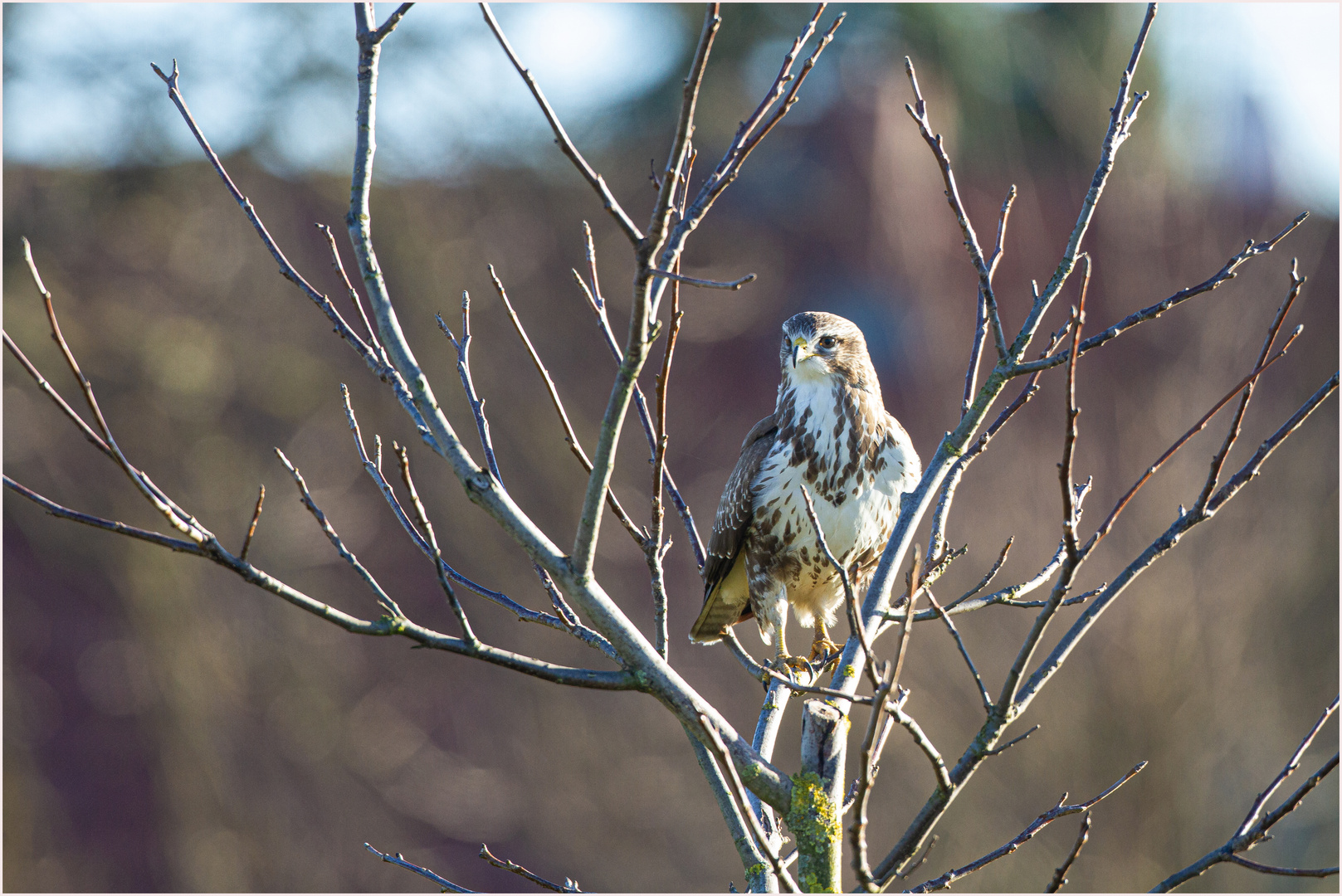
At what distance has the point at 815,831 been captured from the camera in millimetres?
1985

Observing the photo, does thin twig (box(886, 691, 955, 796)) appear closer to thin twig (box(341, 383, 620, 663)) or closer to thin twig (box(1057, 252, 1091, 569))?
thin twig (box(1057, 252, 1091, 569))

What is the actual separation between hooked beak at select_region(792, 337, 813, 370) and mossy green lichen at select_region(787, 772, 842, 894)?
5.59 feet

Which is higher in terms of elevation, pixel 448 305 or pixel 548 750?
pixel 448 305

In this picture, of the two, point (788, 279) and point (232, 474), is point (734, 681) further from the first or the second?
point (232, 474)

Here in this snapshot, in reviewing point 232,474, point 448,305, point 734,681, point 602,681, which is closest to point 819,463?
point 602,681

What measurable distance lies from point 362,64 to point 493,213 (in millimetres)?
7315

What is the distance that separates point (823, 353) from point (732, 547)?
0.74m

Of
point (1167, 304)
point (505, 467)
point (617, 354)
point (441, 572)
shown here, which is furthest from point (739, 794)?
point (505, 467)

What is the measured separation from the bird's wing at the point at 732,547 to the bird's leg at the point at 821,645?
288mm

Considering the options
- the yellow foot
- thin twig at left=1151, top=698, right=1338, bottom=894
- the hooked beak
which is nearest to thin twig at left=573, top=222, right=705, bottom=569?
the yellow foot

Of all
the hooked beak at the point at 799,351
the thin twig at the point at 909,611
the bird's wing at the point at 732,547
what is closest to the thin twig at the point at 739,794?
the thin twig at the point at 909,611

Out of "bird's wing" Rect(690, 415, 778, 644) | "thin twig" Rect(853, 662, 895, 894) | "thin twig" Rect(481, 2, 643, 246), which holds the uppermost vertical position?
"bird's wing" Rect(690, 415, 778, 644)

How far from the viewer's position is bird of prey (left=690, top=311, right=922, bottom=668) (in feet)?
11.2

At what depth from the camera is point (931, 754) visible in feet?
5.73
